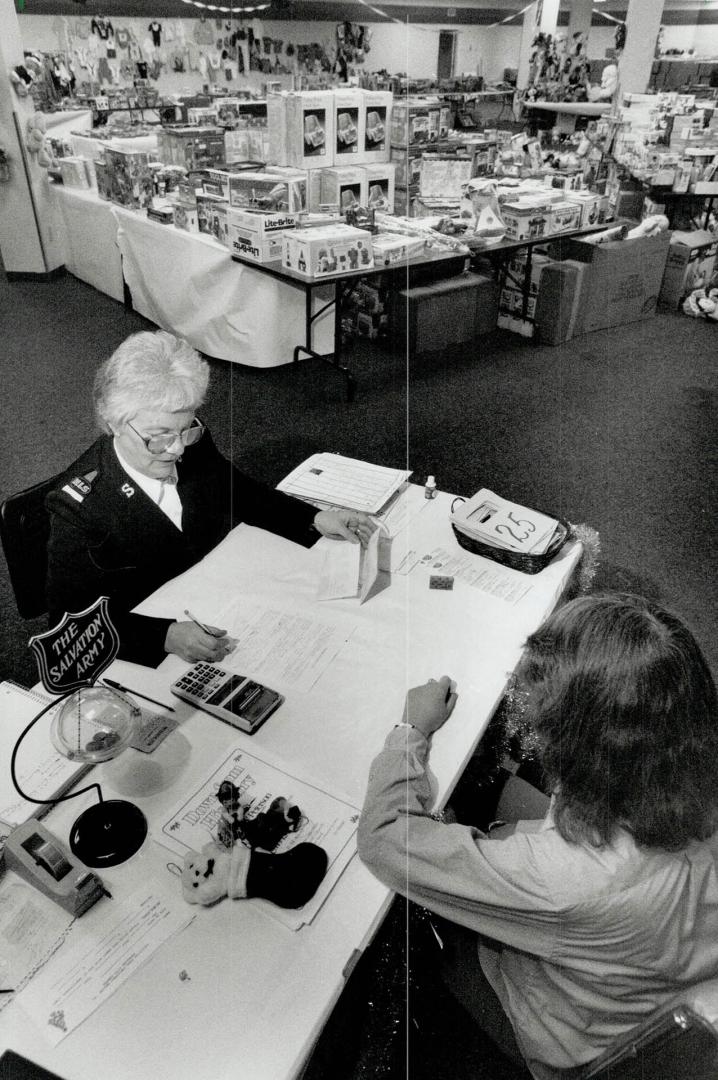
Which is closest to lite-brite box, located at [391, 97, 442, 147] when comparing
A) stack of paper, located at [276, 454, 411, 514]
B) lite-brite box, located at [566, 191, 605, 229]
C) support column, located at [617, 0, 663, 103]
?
lite-brite box, located at [566, 191, 605, 229]

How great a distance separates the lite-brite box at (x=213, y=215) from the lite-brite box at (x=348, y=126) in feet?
2.63

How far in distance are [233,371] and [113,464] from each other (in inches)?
117

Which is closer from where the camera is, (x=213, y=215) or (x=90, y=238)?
(x=213, y=215)

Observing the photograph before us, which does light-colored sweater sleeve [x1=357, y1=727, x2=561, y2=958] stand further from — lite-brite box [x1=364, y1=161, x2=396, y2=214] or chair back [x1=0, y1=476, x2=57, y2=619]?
lite-brite box [x1=364, y1=161, x2=396, y2=214]

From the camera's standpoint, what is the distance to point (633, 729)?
0.89 m

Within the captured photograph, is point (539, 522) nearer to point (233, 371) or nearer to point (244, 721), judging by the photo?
point (244, 721)

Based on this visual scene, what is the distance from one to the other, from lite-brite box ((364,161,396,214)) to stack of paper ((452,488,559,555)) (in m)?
3.22

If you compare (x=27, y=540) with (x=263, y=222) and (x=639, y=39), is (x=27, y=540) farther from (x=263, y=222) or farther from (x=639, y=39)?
(x=639, y=39)

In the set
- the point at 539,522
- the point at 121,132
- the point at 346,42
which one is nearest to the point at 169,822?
the point at 539,522

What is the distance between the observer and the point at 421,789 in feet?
3.69

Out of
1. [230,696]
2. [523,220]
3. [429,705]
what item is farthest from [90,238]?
[429,705]

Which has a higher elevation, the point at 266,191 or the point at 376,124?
the point at 376,124

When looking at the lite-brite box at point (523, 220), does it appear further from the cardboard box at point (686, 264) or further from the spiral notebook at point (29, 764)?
the spiral notebook at point (29, 764)

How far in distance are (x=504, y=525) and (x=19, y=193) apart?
5.80 m
